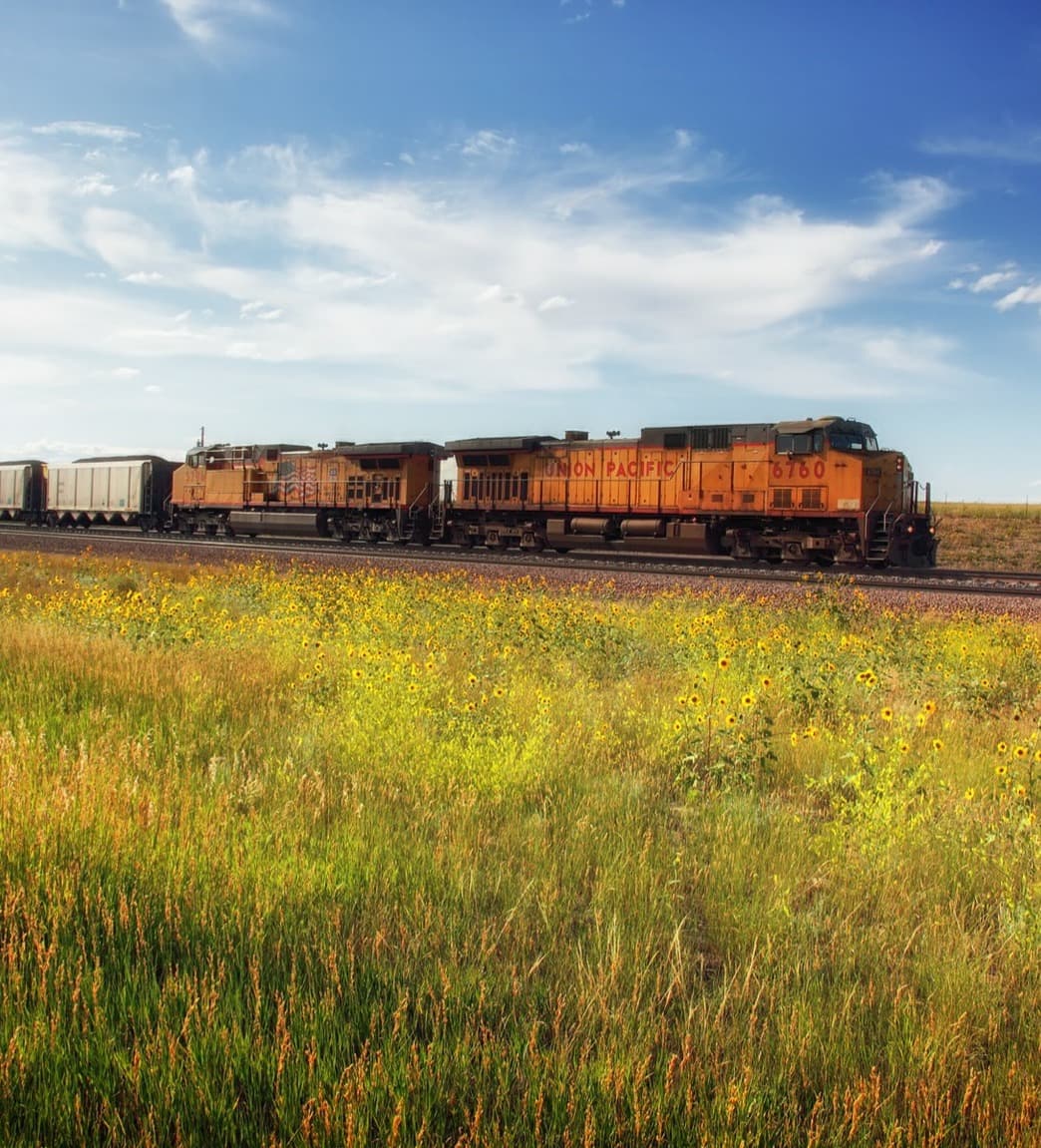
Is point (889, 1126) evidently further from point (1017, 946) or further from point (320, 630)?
point (320, 630)

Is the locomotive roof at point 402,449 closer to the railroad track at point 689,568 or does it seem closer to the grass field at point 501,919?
the railroad track at point 689,568

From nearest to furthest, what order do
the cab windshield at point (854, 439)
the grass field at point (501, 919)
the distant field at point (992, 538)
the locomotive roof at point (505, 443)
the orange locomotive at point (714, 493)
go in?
the grass field at point (501, 919) < the orange locomotive at point (714, 493) < the cab windshield at point (854, 439) < the locomotive roof at point (505, 443) < the distant field at point (992, 538)

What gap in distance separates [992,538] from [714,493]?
24684 millimetres

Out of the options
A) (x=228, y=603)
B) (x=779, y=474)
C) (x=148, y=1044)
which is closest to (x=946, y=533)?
(x=779, y=474)

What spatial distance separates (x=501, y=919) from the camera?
3689mm

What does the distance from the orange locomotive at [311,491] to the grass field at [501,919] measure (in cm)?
2482

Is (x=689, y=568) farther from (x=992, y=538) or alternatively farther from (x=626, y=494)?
(x=992, y=538)

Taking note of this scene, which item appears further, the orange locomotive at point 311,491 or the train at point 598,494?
the orange locomotive at point 311,491

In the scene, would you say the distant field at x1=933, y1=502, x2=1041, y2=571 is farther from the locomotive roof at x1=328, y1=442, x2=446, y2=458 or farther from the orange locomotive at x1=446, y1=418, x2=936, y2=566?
the locomotive roof at x1=328, y1=442, x2=446, y2=458

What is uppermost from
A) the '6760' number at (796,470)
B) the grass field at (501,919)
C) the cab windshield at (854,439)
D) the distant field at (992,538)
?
the cab windshield at (854,439)

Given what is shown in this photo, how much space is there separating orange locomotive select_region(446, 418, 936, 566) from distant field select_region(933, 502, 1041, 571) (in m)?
12.4

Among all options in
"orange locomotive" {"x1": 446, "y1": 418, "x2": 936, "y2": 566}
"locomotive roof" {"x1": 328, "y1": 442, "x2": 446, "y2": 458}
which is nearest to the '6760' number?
"orange locomotive" {"x1": 446, "y1": 418, "x2": 936, "y2": 566}

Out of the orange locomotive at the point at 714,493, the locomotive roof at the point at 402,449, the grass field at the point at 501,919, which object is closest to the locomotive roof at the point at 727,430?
the orange locomotive at the point at 714,493

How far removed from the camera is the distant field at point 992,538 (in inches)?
1437
